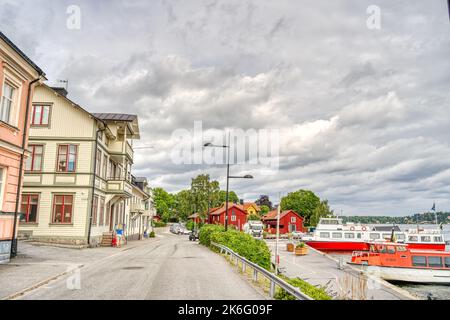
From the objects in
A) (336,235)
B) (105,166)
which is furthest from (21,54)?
(336,235)

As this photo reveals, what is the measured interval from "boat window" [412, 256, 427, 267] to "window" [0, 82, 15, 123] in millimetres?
28941

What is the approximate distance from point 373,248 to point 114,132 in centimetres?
2407

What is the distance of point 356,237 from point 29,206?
134ft

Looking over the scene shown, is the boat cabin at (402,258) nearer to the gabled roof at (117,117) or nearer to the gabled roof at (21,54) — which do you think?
the gabled roof at (117,117)

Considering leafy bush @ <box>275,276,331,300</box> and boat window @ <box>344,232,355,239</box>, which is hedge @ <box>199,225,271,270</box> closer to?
leafy bush @ <box>275,276,331,300</box>

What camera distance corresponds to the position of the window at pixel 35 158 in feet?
92.0

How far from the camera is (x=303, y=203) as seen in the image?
4186 inches

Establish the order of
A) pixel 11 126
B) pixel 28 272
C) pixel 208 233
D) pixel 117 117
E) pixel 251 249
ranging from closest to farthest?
pixel 28 272 → pixel 11 126 → pixel 251 249 → pixel 208 233 → pixel 117 117

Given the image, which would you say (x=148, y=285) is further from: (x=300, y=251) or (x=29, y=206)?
(x=300, y=251)

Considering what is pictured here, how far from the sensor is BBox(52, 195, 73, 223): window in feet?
89.4

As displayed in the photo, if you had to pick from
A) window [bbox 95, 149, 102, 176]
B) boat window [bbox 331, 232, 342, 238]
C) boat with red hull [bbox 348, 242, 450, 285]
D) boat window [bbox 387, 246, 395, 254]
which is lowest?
boat with red hull [bbox 348, 242, 450, 285]

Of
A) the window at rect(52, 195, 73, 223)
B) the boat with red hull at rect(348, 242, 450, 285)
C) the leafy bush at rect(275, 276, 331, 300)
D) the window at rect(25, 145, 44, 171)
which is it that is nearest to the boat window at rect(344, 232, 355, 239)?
the boat with red hull at rect(348, 242, 450, 285)

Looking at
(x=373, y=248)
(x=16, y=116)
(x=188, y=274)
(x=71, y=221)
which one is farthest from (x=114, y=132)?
(x=373, y=248)
